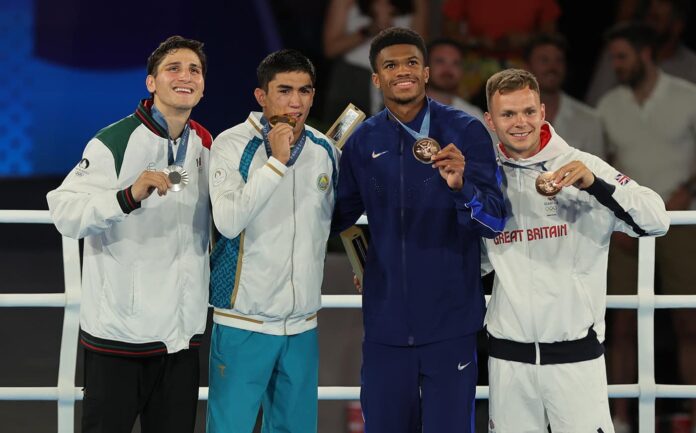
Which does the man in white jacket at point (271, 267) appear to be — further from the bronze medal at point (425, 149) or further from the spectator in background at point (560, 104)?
the spectator in background at point (560, 104)

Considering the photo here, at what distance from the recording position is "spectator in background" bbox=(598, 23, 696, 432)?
215 inches

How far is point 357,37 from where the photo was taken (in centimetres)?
673

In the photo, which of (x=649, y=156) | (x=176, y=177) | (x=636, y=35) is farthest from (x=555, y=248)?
(x=636, y=35)

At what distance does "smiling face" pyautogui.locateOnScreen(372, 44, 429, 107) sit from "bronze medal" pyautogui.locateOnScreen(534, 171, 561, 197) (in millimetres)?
499

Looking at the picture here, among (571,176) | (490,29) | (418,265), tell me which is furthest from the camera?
(490,29)

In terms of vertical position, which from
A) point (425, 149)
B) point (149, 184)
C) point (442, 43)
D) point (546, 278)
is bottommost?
point (546, 278)

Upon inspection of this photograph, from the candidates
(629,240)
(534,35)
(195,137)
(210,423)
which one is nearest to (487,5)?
(534,35)

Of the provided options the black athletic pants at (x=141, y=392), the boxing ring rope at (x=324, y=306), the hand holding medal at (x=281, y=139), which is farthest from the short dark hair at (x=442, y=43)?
the black athletic pants at (x=141, y=392)

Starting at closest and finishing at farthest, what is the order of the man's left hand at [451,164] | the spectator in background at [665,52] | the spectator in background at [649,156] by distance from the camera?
the man's left hand at [451,164] < the spectator in background at [649,156] < the spectator in background at [665,52]

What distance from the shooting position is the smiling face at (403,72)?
133 inches

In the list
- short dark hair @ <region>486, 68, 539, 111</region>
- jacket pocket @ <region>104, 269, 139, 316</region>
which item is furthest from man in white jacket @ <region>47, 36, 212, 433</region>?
short dark hair @ <region>486, 68, 539, 111</region>

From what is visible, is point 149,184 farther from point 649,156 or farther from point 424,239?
point 649,156

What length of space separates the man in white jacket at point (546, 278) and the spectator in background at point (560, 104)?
2574 mm

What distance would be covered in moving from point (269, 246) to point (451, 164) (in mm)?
729
